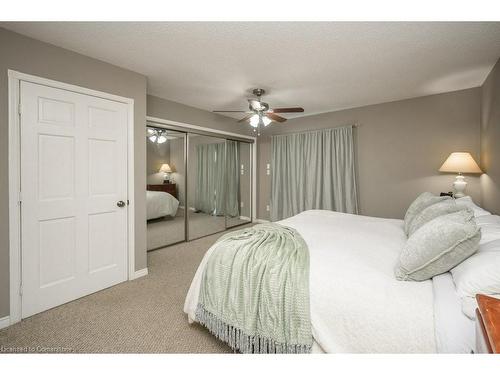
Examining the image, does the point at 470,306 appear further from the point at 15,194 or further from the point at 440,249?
the point at 15,194

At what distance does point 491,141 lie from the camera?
2533mm

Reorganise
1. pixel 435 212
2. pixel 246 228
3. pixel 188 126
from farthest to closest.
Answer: pixel 188 126, pixel 246 228, pixel 435 212

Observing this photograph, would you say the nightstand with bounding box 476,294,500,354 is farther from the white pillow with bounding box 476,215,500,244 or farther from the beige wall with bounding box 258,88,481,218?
the beige wall with bounding box 258,88,481,218

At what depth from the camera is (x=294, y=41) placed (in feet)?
6.53

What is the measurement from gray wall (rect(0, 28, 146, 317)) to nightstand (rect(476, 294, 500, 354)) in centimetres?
289

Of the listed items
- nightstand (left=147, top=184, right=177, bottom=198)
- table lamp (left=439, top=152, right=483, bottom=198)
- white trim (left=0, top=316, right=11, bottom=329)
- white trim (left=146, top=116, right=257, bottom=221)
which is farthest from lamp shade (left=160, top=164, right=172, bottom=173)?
table lamp (left=439, top=152, right=483, bottom=198)

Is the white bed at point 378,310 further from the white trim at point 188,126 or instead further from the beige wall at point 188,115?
the beige wall at point 188,115

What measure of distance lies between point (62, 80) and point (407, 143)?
452cm

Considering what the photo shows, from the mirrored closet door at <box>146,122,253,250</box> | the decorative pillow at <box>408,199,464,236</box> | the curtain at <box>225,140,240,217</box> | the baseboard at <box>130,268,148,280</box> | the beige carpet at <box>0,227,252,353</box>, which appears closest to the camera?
the beige carpet at <box>0,227,252,353</box>

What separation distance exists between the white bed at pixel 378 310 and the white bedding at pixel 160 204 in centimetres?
273

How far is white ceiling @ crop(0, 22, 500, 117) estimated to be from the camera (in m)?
1.82

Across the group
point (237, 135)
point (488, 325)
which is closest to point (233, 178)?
point (237, 135)
